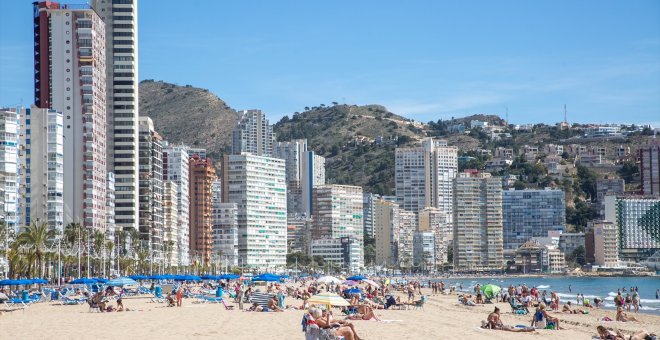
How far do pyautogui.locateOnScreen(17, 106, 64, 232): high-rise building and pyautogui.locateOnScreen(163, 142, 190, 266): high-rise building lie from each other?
5788cm

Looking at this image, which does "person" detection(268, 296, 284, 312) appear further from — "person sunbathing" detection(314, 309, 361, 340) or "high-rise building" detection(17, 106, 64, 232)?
"high-rise building" detection(17, 106, 64, 232)

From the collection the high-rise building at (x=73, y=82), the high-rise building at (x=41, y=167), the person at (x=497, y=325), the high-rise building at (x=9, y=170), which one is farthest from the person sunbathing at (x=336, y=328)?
the high-rise building at (x=73, y=82)

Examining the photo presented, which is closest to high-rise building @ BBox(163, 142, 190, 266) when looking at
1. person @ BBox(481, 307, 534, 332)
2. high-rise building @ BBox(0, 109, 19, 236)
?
high-rise building @ BBox(0, 109, 19, 236)

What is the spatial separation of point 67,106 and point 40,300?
5650 cm

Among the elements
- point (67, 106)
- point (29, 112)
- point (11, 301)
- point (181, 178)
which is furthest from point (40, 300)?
point (181, 178)

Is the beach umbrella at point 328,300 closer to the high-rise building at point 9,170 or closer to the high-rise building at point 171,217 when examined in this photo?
the high-rise building at point 9,170

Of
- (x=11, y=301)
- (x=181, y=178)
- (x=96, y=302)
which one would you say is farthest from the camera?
(x=181, y=178)

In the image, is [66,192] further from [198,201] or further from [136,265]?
[198,201]

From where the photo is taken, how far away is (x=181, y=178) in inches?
6905

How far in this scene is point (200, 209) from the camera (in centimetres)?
18975

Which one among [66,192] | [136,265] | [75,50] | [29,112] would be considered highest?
[75,50]

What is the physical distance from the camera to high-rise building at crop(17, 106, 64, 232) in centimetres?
10888

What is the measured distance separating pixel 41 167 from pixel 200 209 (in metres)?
79.9

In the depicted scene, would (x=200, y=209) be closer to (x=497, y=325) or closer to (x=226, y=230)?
(x=226, y=230)
